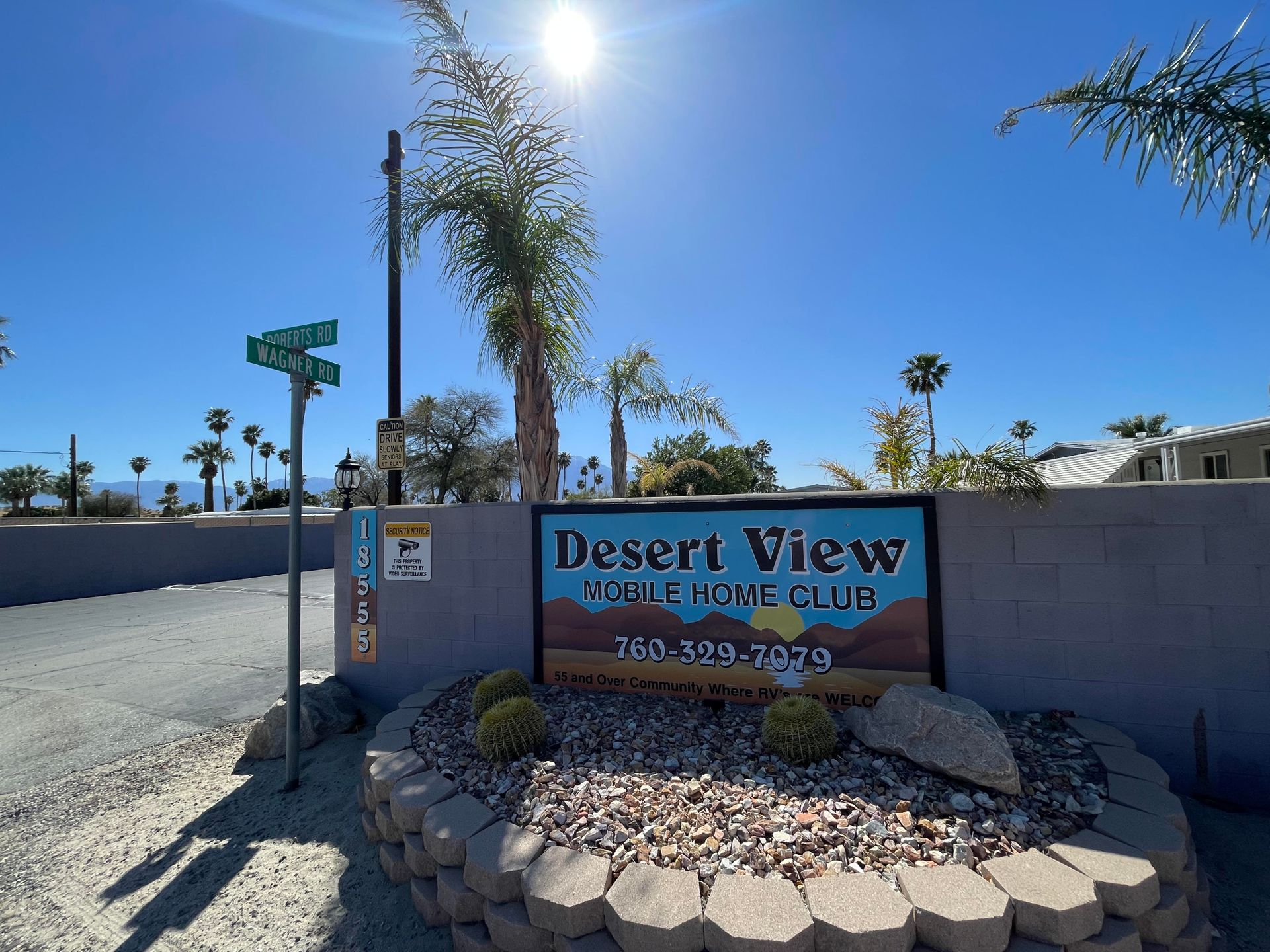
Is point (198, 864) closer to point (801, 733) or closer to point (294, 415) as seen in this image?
point (294, 415)

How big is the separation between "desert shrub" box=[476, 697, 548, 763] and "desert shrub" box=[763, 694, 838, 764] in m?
1.43

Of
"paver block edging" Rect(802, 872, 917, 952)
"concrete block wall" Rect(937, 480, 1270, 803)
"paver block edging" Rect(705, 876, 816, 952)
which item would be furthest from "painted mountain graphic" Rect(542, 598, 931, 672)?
"paver block edging" Rect(705, 876, 816, 952)

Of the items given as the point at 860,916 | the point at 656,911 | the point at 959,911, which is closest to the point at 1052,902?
the point at 959,911

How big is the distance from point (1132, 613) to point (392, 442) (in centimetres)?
705

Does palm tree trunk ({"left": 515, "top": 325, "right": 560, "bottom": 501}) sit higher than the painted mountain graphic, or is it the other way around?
palm tree trunk ({"left": 515, "top": 325, "right": 560, "bottom": 501})

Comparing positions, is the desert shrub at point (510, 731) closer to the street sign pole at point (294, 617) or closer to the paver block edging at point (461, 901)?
the paver block edging at point (461, 901)

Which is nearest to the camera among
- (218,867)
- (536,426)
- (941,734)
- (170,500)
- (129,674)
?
(941,734)

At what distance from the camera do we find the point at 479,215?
5.37m

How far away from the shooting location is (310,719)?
Result: 465 cm

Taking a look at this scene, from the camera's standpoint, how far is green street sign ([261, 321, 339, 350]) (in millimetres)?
3979

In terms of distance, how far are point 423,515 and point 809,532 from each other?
11.6 ft

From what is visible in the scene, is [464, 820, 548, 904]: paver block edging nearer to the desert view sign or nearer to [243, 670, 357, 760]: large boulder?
the desert view sign

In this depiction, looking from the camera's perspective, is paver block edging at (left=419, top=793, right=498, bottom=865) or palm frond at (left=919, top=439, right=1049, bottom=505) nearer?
paver block edging at (left=419, top=793, right=498, bottom=865)

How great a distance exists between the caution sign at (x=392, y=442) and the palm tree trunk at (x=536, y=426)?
1933 mm
